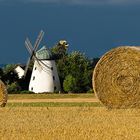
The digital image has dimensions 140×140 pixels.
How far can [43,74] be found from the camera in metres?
75.6

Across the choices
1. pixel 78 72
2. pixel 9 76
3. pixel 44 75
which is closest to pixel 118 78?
pixel 78 72

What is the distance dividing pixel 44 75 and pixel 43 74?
9.6 inches

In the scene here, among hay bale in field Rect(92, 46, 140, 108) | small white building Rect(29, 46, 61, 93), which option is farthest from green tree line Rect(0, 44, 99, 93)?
hay bale in field Rect(92, 46, 140, 108)

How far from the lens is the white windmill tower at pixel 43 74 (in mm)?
73731

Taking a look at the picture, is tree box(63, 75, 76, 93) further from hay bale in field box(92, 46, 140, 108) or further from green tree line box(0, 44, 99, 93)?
hay bale in field box(92, 46, 140, 108)

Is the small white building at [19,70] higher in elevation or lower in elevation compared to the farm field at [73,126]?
higher

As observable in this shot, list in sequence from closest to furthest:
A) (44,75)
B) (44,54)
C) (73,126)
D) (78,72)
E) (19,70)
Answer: (73,126) → (78,72) → (44,75) → (44,54) → (19,70)

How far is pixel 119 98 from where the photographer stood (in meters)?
23.2

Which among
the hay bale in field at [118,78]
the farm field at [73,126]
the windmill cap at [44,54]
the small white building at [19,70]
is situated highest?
the windmill cap at [44,54]

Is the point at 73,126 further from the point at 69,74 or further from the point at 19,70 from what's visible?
the point at 19,70

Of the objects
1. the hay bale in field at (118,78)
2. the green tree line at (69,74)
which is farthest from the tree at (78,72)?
the hay bale in field at (118,78)

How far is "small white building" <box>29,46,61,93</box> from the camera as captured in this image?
7388cm

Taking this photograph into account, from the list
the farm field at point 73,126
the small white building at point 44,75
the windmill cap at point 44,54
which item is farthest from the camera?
the windmill cap at point 44,54

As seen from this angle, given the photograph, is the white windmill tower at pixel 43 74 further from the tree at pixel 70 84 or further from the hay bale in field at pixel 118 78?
the hay bale in field at pixel 118 78
